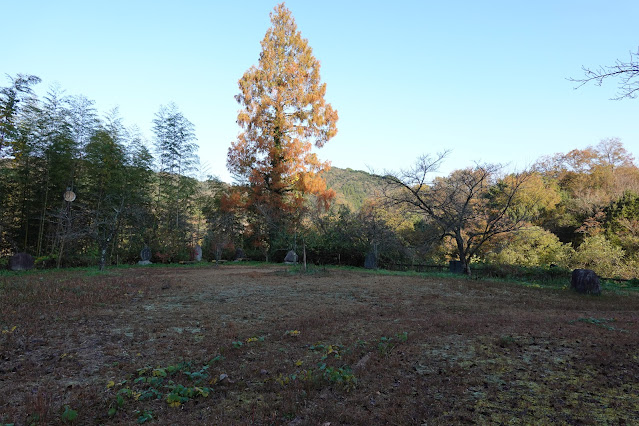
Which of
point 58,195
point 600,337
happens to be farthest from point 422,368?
point 58,195

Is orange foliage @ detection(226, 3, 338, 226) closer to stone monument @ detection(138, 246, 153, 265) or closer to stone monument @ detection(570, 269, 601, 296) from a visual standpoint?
stone monument @ detection(138, 246, 153, 265)

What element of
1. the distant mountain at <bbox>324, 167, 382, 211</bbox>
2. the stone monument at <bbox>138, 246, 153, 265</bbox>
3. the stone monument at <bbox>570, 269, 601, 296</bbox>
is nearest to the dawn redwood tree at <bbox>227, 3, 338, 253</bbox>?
the stone monument at <bbox>138, 246, 153, 265</bbox>

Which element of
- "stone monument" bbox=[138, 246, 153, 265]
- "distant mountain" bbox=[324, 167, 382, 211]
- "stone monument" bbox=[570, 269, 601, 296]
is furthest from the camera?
"distant mountain" bbox=[324, 167, 382, 211]

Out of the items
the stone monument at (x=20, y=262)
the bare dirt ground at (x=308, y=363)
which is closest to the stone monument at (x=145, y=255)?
the stone monument at (x=20, y=262)

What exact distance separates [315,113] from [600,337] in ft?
56.0

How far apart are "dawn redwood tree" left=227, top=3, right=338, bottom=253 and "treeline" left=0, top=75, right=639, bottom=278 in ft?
3.30

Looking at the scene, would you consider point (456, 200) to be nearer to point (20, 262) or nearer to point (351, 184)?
point (20, 262)

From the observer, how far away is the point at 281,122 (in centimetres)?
1898

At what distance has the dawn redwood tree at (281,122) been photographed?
1875cm

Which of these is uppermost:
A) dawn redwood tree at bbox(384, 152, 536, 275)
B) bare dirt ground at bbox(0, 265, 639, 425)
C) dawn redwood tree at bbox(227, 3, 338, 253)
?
dawn redwood tree at bbox(227, 3, 338, 253)

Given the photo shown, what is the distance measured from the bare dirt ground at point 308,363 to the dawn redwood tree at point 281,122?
12539 mm

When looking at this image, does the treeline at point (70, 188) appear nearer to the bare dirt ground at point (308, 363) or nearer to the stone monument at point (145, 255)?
the stone monument at point (145, 255)

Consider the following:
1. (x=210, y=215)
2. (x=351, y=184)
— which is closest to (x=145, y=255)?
(x=210, y=215)

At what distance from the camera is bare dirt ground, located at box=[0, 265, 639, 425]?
8.08ft
